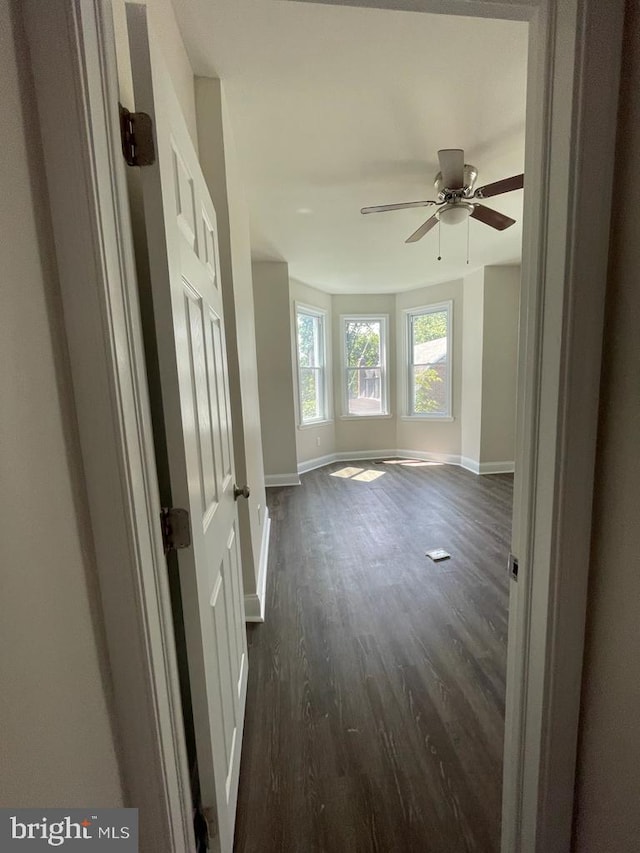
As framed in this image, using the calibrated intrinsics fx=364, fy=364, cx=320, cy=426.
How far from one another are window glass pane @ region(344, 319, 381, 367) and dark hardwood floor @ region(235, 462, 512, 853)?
3.39 metres

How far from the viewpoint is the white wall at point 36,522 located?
0.46 meters

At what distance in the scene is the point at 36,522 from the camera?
0.52 meters

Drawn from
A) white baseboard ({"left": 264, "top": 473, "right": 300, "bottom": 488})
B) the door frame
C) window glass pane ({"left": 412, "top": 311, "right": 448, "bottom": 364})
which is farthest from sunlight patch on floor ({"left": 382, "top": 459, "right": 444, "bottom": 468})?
the door frame

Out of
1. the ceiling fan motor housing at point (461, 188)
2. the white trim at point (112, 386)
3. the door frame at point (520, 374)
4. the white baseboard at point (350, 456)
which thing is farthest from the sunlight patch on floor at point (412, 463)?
the white trim at point (112, 386)

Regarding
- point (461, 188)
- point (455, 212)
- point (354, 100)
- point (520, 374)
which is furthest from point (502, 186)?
point (520, 374)

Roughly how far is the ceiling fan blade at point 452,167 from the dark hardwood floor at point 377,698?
8.40 ft

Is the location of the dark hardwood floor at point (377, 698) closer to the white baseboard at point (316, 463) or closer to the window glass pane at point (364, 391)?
the white baseboard at point (316, 463)

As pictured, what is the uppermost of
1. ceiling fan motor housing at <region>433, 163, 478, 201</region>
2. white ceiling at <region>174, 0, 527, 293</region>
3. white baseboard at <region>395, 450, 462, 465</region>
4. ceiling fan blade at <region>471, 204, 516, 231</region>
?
white ceiling at <region>174, 0, 527, 293</region>

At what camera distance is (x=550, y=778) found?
0.87 meters

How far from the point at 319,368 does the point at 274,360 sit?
1294 mm

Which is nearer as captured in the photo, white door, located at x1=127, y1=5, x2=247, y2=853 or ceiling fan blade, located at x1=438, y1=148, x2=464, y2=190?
white door, located at x1=127, y1=5, x2=247, y2=853

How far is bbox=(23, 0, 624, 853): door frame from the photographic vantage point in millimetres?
574

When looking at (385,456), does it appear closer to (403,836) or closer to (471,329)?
(471,329)
